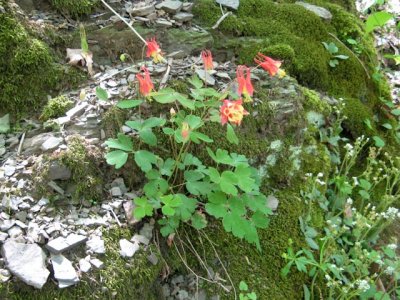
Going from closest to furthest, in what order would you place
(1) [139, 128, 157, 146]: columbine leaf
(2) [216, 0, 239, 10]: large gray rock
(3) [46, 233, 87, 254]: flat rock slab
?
(3) [46, 233, 87, 254]: flat rock slab
(1) [139, 128, 157, 146]: columbine leaf
(2) [216, 0, 239, 10]: large gray rock

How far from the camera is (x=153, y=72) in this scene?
2.45 meters

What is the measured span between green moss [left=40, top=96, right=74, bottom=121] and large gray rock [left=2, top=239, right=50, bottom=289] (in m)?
0.75

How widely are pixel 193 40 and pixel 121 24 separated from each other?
447 mm

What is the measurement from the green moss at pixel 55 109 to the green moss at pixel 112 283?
0.71 m

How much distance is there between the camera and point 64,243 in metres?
1.83

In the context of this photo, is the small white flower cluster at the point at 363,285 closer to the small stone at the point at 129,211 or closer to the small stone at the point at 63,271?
the small stone at the point at 129,211

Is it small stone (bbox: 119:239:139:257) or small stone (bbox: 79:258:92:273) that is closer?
small stone (bbox: 79:258:92:273)

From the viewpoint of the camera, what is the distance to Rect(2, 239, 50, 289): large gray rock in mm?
1687

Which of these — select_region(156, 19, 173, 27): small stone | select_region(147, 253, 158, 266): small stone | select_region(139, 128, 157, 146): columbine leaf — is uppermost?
select_region(156, 19, 173, 27): small stone

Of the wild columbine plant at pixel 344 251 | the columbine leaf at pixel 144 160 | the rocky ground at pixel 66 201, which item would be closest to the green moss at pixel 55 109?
the rocky ground at pixel 66 201

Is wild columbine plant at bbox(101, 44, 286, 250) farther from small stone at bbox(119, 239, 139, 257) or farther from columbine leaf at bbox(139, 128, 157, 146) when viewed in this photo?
small stone at bbox(119, 239, 139, 257)

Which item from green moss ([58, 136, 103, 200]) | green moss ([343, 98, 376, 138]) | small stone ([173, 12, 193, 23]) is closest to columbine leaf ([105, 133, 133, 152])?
green moss ([58, 136, 103, 200])

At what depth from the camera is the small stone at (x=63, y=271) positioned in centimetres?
174

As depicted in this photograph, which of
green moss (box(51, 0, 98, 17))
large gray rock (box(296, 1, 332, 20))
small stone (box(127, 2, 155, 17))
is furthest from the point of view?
large gray rock (box(296, 1, 332, 20))
